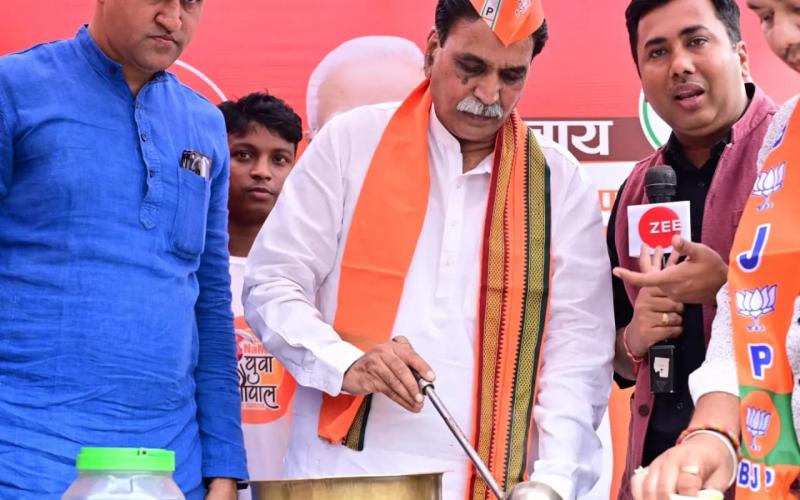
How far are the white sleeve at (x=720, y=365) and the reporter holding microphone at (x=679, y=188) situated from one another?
1.17 ft

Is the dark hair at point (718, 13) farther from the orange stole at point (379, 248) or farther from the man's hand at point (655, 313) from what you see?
the man's hand at point (655, 313)

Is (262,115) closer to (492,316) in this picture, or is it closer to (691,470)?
(492,316)

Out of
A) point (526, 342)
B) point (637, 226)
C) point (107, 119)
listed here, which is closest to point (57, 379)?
point (107, 119)

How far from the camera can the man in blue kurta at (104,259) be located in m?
1.89

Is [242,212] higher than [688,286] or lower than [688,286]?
higher

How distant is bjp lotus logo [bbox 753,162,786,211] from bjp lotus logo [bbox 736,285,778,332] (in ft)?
0.42

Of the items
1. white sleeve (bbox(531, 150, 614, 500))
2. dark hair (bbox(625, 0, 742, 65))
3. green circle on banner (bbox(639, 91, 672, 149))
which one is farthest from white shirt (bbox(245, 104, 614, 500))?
green circle on banner (bbox(639, 91, 672, 149))

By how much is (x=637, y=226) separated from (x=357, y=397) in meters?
0.62

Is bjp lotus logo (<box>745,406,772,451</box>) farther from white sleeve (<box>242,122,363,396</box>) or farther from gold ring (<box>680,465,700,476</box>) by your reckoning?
white sleeve (<box>242,122,363,396</box>)

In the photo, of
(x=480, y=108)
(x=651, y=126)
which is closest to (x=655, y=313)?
(x=480, y=108)

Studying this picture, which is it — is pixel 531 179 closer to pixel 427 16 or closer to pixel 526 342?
pixel 526 342

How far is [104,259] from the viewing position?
1.94 metres

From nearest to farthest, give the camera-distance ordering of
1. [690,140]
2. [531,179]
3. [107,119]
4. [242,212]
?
[107,119], [531,179], [690,140], [242,212]

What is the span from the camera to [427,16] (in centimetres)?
340
